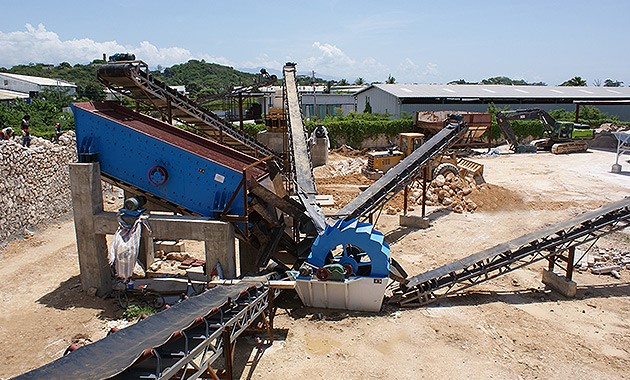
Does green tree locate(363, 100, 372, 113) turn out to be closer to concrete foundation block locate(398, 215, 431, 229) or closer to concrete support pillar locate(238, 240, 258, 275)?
concrete foundation block locate(398, 215, 431, 229)

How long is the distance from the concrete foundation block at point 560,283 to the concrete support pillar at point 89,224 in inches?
434

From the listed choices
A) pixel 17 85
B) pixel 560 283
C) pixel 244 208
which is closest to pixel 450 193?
pixel 560 283

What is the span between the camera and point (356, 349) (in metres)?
8.41

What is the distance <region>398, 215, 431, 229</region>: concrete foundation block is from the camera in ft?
55.0

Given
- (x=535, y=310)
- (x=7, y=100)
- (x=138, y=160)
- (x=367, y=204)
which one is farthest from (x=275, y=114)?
(x=7, y=100)

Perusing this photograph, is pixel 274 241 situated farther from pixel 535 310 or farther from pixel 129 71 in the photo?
pixel 129 71

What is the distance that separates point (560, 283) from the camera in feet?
36.7

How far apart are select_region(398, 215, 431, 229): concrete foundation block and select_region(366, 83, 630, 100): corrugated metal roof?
25.2 metres

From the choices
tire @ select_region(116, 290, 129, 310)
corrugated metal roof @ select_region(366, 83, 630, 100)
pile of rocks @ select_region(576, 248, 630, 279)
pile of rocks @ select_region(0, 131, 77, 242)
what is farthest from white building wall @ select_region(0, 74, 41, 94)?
pile of rocks @ select_region(576, 248, 630, 279)

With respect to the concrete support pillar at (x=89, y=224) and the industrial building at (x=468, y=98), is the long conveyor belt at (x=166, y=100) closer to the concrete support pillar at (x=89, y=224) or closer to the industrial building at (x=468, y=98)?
the concrete support pillar at (x=89, y=224)

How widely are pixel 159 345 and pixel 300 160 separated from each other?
10576mm

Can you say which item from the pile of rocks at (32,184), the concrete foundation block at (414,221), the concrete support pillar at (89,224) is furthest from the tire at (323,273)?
the pile of rocks at (32,184)

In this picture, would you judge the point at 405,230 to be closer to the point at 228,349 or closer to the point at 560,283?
the point at 560,283

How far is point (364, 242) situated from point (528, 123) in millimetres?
35030
